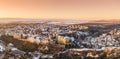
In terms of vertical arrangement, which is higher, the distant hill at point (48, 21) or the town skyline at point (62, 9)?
the town skyline at point (62, 9)

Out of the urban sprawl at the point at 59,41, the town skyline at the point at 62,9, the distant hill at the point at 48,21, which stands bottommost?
the urban sprawl at the point at 59,41

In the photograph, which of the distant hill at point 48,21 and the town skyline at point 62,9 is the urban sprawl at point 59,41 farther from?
the town skyline at point 62,9

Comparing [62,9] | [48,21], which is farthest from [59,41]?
[62,9]

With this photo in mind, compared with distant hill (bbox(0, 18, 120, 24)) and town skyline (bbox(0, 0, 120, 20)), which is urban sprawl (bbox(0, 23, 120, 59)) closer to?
distant hill (bbox(0, 18, 120, 24))

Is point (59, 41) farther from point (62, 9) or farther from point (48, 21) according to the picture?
point (62, 9)

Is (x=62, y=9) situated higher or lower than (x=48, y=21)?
higher

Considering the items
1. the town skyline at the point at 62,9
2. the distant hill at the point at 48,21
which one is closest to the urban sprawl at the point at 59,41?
the distant hill at the point at 48,21

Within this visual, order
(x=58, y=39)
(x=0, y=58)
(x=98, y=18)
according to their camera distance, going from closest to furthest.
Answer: (x=0, y=58), (x=58, y=39), (x=98, y=18)

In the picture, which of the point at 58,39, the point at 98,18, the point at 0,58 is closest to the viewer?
the point at 0,58

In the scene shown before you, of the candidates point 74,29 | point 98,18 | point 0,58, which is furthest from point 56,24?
point 0,58

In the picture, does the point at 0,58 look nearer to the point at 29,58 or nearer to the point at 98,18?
the point at 29,58

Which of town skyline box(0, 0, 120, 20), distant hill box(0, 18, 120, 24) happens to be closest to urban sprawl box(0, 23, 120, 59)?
distant hill box(0, 18, 120, 24)
